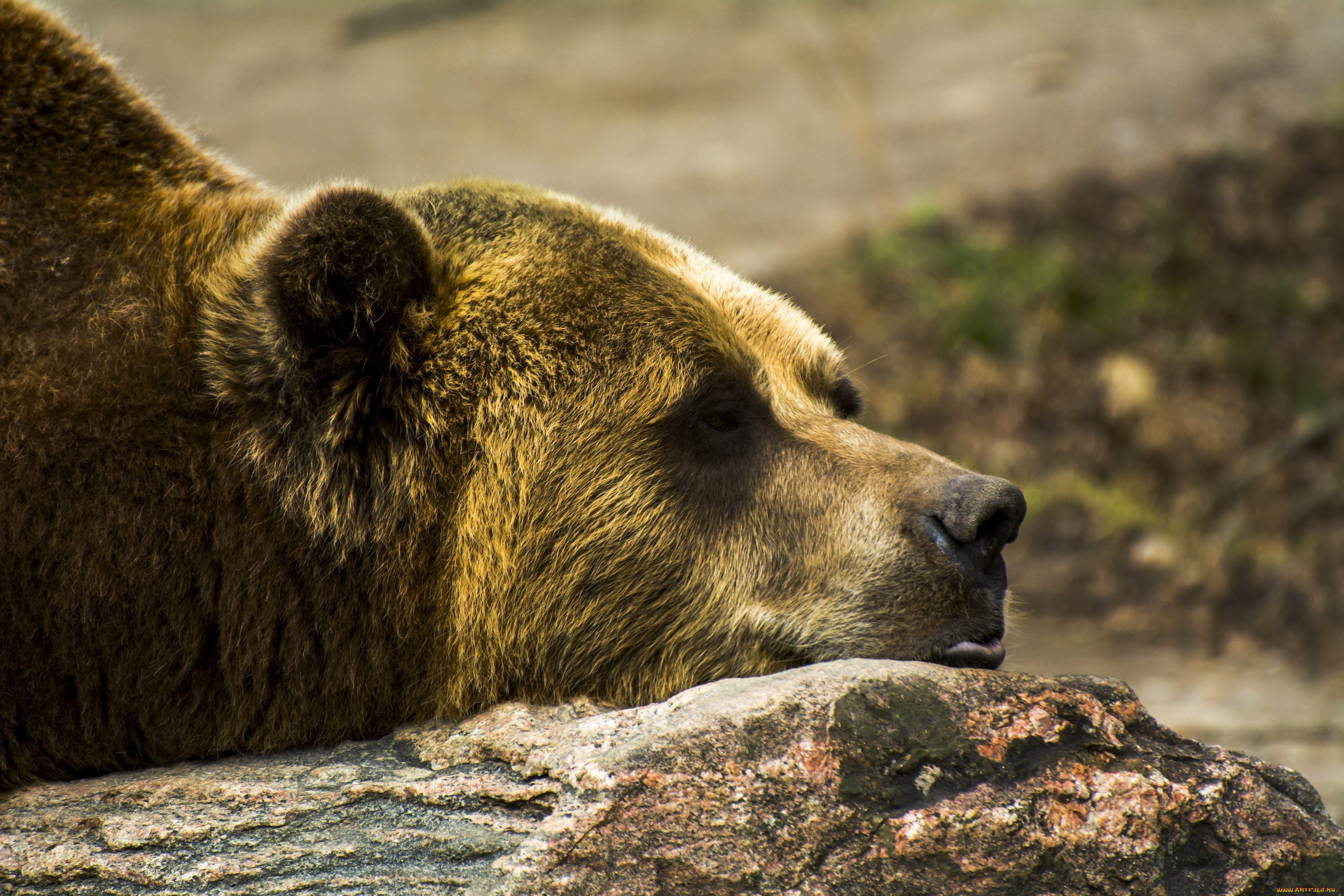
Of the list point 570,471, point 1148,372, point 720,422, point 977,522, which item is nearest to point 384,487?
point 570,471

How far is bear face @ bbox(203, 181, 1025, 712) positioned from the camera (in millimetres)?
2900

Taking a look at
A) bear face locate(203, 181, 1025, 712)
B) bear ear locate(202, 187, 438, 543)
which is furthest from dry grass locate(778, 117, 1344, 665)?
bear ear locate(202, 187, 438, 543)

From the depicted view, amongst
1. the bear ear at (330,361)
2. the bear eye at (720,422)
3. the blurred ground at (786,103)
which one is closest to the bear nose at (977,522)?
the bear eye at (720,422)

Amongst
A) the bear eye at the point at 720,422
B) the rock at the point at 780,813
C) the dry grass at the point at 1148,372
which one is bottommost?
the rock at the point at 780,813

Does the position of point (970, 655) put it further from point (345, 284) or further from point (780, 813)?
point (345, 284)

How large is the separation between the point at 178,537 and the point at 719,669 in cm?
127

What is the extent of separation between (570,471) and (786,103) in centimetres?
1016

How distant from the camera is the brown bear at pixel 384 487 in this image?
2822 millimetres

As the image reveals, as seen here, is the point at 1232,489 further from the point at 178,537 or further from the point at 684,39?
the point at 684,39

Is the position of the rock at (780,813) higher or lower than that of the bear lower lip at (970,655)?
lower

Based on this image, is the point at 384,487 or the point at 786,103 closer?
the point at 384,487

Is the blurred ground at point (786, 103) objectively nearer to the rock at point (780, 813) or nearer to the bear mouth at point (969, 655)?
the bear mouth at point (969, 655)

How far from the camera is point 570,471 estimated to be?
122 inches

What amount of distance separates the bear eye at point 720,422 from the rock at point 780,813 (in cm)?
78
